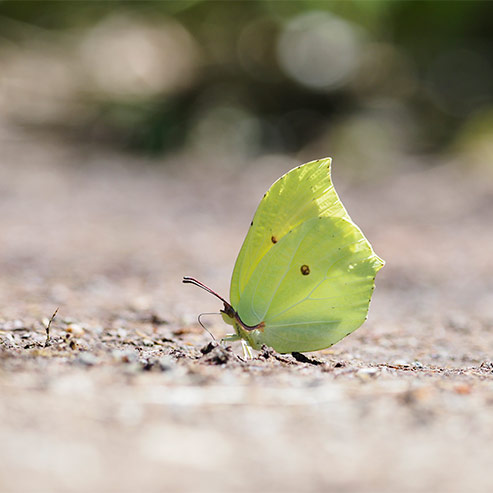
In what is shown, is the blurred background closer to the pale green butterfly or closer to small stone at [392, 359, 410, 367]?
small stone at [392, 359, 410, 367]

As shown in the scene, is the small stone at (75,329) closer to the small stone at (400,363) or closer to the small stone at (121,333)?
the small stone at (121,333)

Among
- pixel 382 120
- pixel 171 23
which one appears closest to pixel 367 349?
pixel 382 120

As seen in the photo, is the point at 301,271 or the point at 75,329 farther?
the point at 75,329

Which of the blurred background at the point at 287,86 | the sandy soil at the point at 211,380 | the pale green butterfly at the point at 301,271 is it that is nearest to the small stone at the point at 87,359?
the sandy soil at the point at 211,380

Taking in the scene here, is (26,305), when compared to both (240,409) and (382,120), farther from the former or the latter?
(382,120)

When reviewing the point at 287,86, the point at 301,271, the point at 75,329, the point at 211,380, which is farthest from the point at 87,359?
the point at 287,86

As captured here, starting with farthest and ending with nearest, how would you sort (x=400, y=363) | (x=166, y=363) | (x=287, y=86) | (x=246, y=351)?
1. (x=287, y=86)
2. (x=400, y=363)
3. (x=246, y=351)
4. (x=166, y=363)

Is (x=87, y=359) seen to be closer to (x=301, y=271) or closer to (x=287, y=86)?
(x=301, y=271)

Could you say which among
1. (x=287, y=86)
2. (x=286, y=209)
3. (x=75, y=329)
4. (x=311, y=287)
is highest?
(x=287, y=86)
